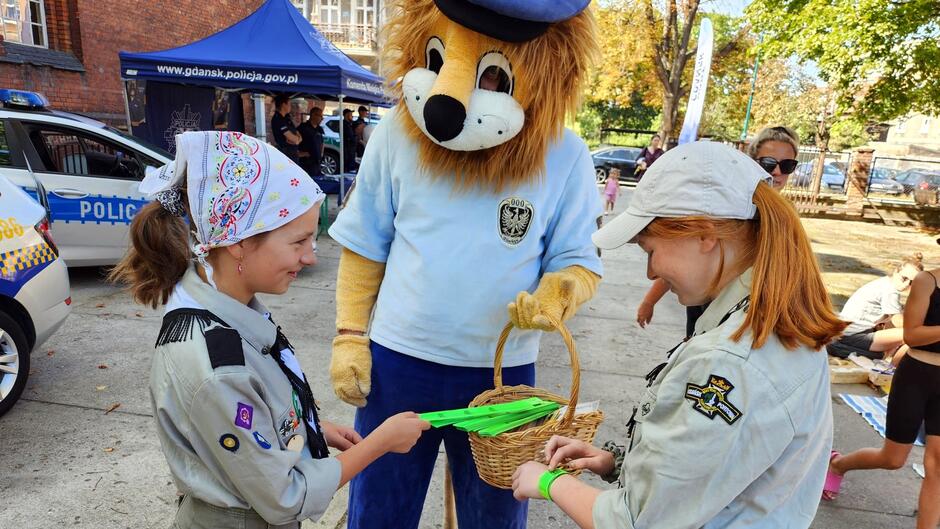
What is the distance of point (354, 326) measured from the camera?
1.98 m

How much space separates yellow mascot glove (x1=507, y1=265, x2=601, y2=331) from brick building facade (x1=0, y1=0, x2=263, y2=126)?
10.5m

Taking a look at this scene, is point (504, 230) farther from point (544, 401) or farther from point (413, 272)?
point (544, 401)

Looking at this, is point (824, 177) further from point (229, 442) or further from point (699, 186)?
point (229, 442)

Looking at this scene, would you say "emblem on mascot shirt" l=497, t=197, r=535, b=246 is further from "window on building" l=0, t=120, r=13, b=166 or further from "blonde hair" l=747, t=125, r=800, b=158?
"window on building" l=0, t=120, r=13, b=166

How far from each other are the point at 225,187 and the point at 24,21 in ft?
37.4

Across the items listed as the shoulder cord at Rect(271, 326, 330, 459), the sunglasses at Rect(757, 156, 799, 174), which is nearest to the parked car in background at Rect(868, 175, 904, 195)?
the sunglasses at Rect(757, 156, 799, 174)

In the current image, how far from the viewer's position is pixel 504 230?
1.82 meters

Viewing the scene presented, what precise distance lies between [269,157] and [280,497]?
2.49 ft

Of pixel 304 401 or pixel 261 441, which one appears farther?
pixel 304 401

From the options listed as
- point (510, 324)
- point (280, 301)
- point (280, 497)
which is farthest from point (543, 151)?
point (280, 301)

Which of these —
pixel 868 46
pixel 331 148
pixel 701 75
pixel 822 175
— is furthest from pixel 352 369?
pixel 822 175

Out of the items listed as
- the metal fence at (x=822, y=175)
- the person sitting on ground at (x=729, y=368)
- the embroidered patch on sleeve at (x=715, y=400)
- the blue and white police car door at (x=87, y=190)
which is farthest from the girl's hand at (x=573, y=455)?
the metal fence at (x=822, y=175)

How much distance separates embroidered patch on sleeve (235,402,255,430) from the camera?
1.23 m

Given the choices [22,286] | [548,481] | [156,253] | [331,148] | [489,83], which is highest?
[489,83]
